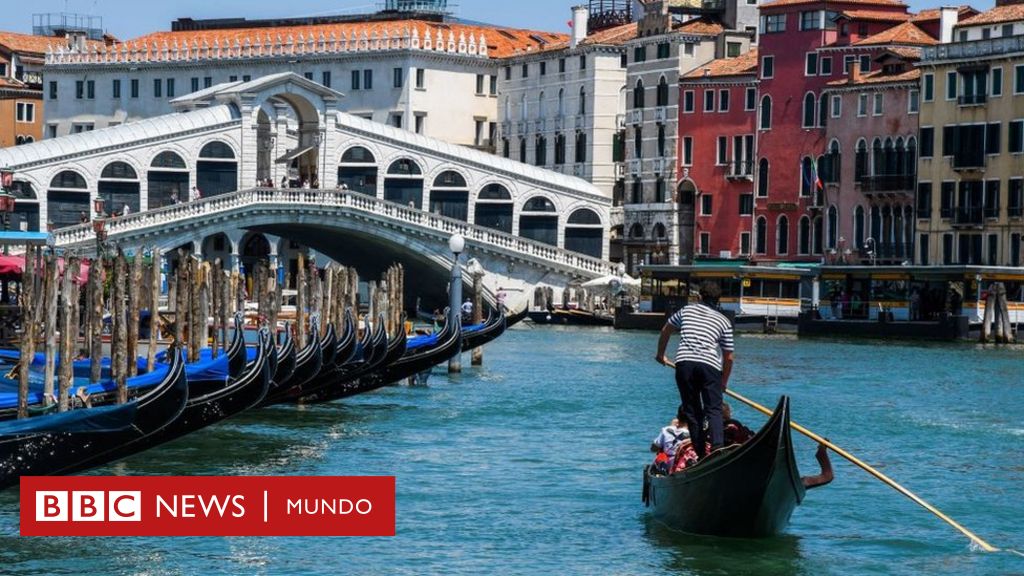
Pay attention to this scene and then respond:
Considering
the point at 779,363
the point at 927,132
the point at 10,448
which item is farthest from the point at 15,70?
the point at 10,448

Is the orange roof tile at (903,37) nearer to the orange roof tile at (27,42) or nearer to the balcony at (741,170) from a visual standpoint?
the balcony at (741,170)

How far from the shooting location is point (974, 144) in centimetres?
4178

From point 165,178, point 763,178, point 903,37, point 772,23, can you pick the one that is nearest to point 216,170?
point 165,178

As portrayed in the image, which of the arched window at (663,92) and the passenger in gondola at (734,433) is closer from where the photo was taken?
the passenger in gondola at (734,433)

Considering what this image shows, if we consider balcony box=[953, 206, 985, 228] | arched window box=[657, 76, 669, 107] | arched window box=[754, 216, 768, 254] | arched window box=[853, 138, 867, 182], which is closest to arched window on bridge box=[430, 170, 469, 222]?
arched window box=[657, 76, 669, 107]

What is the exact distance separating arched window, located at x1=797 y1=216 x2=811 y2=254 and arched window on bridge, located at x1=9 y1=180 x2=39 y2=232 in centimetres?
1404

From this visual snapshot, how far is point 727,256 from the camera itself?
157ft

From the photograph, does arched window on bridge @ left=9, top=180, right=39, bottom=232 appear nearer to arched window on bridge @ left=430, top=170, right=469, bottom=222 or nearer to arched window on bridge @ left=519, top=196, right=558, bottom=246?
arched window on bridge @ left=430, top=170, right=469, bottom=222

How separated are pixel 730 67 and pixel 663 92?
1.57 m

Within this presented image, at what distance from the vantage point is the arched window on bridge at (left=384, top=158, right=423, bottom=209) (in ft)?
154

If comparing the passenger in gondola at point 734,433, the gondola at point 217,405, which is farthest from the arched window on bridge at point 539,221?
the passenger in gondola at point 734,433

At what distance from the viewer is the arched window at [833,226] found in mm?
45781

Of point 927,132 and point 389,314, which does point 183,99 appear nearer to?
point 927,132

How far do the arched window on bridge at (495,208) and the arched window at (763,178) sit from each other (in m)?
4.83
